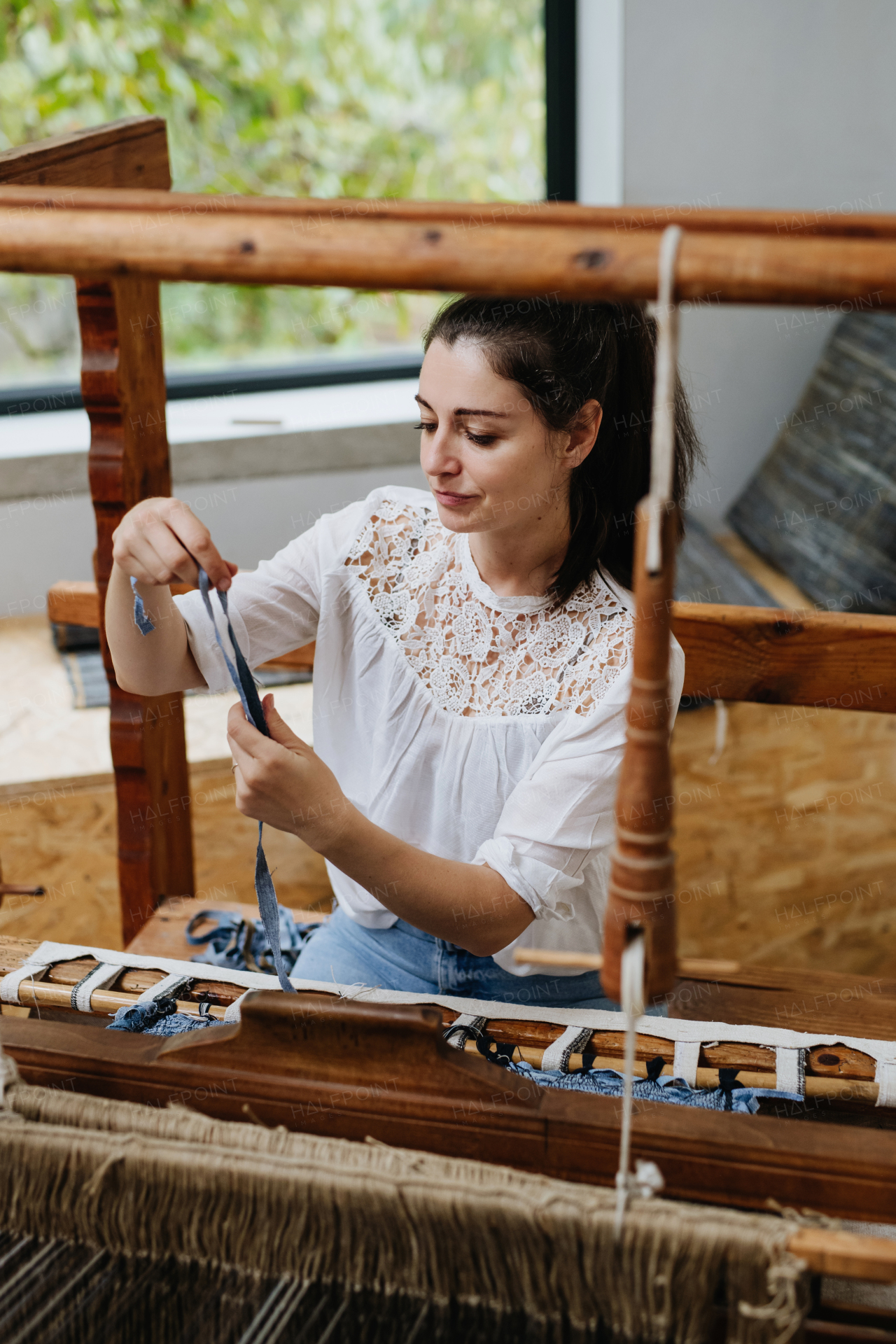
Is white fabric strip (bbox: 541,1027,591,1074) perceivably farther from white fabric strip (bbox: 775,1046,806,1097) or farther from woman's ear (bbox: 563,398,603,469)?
woman's ear (bbox: 563,398,603,469)

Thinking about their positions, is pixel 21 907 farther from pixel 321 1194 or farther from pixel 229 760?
pixel 321 1194

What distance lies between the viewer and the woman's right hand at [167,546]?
0.88 m

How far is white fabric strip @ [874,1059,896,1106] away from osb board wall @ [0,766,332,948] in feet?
4.02

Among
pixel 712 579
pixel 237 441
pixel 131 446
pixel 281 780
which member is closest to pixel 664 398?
pixel 281 780

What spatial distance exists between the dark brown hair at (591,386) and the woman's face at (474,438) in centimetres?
2

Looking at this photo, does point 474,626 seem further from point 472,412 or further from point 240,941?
point 240,941

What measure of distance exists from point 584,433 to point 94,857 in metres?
1.25

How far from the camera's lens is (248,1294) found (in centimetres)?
67

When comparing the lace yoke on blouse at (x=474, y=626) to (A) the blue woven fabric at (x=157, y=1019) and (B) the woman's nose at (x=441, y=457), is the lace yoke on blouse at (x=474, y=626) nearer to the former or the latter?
(B) the woman's nose at (x=441, y=457)

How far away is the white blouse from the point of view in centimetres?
115

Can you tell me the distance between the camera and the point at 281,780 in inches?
32.6

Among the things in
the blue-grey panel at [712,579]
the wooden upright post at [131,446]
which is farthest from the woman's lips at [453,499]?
the blue-grey panel at [712,579]

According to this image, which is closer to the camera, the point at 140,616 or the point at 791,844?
the point at 140,616

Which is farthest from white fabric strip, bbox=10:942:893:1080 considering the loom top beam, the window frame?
the window frame
